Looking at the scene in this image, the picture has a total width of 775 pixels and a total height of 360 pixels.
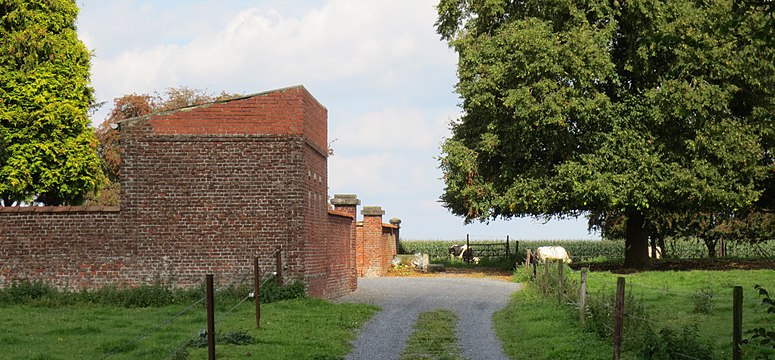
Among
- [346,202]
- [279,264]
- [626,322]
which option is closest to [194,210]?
[279,264]

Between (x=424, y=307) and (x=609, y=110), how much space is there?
13296 mm

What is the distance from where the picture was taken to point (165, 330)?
16562 mm

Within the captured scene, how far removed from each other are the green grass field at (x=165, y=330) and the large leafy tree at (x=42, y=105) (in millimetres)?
11649

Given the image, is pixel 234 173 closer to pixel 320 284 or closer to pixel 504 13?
pixel 320 284

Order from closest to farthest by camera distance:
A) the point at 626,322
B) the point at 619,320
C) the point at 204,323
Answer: the point at 619,320 < the point at 626,322 < the point at 204,323

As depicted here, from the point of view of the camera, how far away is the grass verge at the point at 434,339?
1442 centimetres

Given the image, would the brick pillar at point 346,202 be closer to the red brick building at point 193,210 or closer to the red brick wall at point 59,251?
the red brick building at point 193,210

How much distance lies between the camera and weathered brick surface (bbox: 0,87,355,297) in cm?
2238

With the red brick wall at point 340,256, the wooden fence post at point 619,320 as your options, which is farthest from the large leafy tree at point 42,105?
the wooden fence post at point 619,320

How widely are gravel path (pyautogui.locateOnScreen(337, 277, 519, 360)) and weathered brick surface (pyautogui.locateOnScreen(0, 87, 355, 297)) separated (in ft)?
11.0

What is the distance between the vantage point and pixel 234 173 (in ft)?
73.6

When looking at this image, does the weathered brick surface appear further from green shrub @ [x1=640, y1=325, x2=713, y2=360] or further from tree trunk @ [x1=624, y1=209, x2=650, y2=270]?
tree trunk @ [x1=624, y1=209, x2=650, y2=270]

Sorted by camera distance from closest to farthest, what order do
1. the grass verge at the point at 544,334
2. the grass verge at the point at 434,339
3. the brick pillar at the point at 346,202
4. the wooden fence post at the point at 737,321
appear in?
the wooden fence post at the point at 737,321, the grass verge at the point at 544,334, the grass verge at the point at 434,339, the brick pillar at the point at 346,202

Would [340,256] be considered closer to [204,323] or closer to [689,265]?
[204,323]
